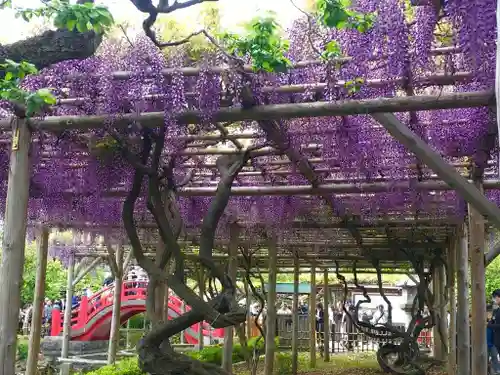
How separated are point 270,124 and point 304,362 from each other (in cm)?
877

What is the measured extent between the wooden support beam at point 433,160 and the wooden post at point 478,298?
3.53 feet

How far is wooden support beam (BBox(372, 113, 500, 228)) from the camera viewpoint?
3.18 m

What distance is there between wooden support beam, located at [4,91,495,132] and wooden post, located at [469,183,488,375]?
4.95 ft

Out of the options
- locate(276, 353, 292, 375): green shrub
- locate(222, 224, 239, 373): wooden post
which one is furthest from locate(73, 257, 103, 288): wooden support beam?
locate(222, 224, 239, 373): wooden post

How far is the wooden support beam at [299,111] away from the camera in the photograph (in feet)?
9.78

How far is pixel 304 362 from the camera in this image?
38.5 feet

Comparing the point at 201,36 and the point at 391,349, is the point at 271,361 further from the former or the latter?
the point at 201,36

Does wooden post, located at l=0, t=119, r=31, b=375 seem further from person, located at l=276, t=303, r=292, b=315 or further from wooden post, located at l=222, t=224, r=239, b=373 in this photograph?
person, located at l=276, t=303, r=292, b=315

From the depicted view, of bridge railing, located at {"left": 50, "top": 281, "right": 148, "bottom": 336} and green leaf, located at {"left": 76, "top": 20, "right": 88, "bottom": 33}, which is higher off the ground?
green leaf, located at {"left": 76, "top": 20, "right": 88, "bottom": 33}

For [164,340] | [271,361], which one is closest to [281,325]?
[271,361]

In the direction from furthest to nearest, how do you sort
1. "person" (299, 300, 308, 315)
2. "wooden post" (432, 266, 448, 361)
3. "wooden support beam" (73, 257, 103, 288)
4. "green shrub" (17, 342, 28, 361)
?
"person" (299, 300, 308, 315) < "green shrub" (17, 342, 28, 361) < "wooden support beam" (73, 257, 103, 288) < "wooden post" (432, 266, 448, 361)

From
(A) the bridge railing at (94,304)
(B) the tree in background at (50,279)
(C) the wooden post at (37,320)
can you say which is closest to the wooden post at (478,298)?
(C) the wooden post at (37,320)

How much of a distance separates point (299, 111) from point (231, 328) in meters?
3.80

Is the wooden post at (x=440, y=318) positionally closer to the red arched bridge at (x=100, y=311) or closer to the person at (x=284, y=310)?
the red arched bridge at (x=100, y=311)
